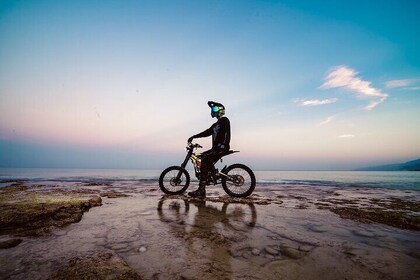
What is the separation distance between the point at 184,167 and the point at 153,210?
3611 mm

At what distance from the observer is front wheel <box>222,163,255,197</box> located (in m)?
7.69

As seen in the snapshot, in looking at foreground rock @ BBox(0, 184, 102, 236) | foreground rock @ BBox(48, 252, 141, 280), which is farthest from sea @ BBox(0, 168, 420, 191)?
foreground rock @ BBox(48, 252, 141, 280)

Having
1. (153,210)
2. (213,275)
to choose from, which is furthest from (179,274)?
(153,210)

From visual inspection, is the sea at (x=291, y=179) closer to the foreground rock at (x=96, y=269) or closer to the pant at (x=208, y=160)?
the pant at (x=208, y=160)

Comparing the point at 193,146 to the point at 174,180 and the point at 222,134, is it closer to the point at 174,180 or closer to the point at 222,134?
the point at 222,134

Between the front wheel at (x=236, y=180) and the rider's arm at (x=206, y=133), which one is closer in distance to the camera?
the front wheel at (x=236, y=180)

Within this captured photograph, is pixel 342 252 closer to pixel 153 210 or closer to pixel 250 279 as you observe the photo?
pixel 250 279

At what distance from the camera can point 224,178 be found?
7.75m

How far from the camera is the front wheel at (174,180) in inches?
326

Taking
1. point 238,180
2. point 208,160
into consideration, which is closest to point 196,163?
point 208,160

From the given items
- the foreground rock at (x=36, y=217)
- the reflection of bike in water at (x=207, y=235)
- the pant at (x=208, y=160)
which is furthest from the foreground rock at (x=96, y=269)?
A: the pant at (x=208, y=160)

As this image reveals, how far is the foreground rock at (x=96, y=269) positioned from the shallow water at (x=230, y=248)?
102 mm

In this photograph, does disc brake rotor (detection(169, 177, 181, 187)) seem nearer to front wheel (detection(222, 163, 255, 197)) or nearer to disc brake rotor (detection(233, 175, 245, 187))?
front wheel (detection(222, 163, 255, 197))

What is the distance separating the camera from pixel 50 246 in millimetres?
2510
